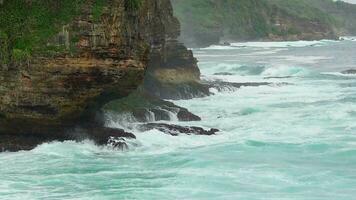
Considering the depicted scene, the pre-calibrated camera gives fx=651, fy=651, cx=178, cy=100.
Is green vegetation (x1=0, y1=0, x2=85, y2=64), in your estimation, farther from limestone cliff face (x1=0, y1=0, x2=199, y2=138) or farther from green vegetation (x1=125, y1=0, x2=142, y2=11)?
green vegetation (x1=125, y1=0, x2=142, y2=11)

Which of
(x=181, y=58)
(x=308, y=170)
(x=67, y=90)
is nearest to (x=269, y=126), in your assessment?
(x=308, y=170)

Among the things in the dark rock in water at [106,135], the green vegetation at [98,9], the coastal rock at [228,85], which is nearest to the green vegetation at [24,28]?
the green vegetation at [98,9]

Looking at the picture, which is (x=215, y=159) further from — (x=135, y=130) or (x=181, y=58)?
(x=181, y=58)

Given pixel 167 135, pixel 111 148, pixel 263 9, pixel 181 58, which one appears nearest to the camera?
pixel 111 148

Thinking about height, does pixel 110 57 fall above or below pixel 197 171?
above

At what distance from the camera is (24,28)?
1909 cm

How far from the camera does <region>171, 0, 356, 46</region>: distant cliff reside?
97625mm

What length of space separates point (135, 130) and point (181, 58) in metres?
12.3

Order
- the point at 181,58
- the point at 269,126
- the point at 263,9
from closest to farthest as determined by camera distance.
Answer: the point at 269,126 < the point at 181,58 < the point at 263,9

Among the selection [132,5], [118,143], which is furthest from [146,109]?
[132,5]

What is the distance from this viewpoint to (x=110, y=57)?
19453mm

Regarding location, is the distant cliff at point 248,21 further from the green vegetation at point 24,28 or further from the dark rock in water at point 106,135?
the green vegetation at point 24,28

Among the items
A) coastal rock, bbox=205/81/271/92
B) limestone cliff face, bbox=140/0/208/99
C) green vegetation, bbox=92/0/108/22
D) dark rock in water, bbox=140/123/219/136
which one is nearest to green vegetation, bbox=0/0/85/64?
green vegetation, bbox=92/0/108/22

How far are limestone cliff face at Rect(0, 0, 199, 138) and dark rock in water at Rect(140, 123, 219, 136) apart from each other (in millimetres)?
2691
